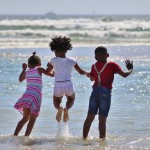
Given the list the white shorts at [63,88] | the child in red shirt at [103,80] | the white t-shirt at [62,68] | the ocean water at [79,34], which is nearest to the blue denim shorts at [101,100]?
the child in red shirt at [103,80]

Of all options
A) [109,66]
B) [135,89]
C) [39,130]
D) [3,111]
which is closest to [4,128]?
[39,130]

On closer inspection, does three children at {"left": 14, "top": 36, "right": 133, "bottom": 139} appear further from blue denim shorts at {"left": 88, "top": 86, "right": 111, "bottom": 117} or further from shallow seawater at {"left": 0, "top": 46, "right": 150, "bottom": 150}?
shallow seawater at {"left": 0, "top": 46, "right": 150, "bottom": 150}

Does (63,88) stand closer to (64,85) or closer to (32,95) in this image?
(64,85)

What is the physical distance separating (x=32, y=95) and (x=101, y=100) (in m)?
1.02

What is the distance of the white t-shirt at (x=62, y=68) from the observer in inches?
371

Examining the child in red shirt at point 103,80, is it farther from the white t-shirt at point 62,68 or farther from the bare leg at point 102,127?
the white t-shirt at point 62,68

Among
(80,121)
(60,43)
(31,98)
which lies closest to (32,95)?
(31,98)

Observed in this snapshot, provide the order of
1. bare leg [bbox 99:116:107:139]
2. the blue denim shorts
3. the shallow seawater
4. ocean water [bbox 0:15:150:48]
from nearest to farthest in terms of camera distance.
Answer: the shallow seawater → the blue denim shorts → bare leg [bbox 99:116:107:139] → ocean water [bbox 0:15:150:48]

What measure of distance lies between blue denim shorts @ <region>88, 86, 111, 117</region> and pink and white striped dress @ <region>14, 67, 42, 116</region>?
31.3 inches

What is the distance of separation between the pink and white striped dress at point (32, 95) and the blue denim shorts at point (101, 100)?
80 cm

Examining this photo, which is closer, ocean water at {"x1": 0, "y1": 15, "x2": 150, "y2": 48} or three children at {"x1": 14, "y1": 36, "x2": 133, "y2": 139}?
three children at {"x1": 14, "y1": 36, "x2": 133, "y2": 139}

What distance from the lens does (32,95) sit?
9.35 meters

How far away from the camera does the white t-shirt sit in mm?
9414

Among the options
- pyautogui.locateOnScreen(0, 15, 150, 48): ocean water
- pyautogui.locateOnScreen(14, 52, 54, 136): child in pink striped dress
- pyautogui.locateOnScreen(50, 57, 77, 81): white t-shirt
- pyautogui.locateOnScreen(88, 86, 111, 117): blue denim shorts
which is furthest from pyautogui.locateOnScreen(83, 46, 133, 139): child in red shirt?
pyautogui.locateOnScreen(0, 15, 150, 48): ocean water
